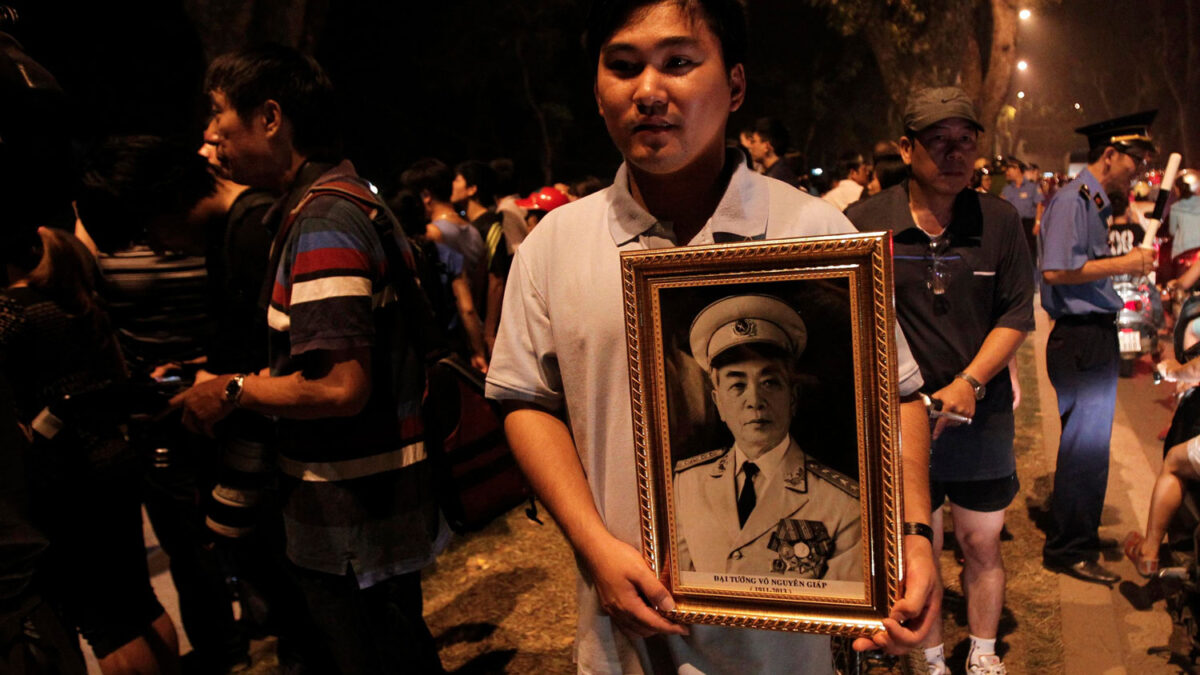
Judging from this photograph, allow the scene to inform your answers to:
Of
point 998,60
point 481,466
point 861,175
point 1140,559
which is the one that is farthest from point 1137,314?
point 998,60

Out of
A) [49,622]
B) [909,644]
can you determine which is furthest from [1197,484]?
[49,622]

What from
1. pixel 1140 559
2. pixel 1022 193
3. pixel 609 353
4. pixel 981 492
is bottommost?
pixel 1140 559

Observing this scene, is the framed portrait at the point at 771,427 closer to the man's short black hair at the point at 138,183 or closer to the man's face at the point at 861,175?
the man's short black hair at the point at 138,183

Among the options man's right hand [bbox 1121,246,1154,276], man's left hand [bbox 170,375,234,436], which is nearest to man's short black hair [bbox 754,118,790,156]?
man's right hand [bbox 1121,246,1154,276]

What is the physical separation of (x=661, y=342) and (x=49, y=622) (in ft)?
4.42

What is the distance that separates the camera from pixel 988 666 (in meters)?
3.25

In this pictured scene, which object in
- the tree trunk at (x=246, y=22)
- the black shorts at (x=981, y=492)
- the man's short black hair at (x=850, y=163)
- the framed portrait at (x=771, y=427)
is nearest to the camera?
the framed portrait at (x=771, y=427)

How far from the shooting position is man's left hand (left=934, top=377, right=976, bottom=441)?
2891mm

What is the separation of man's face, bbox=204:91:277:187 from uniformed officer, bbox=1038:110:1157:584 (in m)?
3.86

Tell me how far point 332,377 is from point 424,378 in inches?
16.5

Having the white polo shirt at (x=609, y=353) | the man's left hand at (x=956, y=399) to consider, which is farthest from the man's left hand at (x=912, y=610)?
the man's left hand at (x=956, y=399)

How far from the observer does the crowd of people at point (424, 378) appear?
1.32 m

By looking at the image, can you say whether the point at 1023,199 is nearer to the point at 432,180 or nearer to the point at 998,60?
the point at 998,60

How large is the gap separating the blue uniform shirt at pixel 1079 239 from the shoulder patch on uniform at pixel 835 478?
360 centimetres
